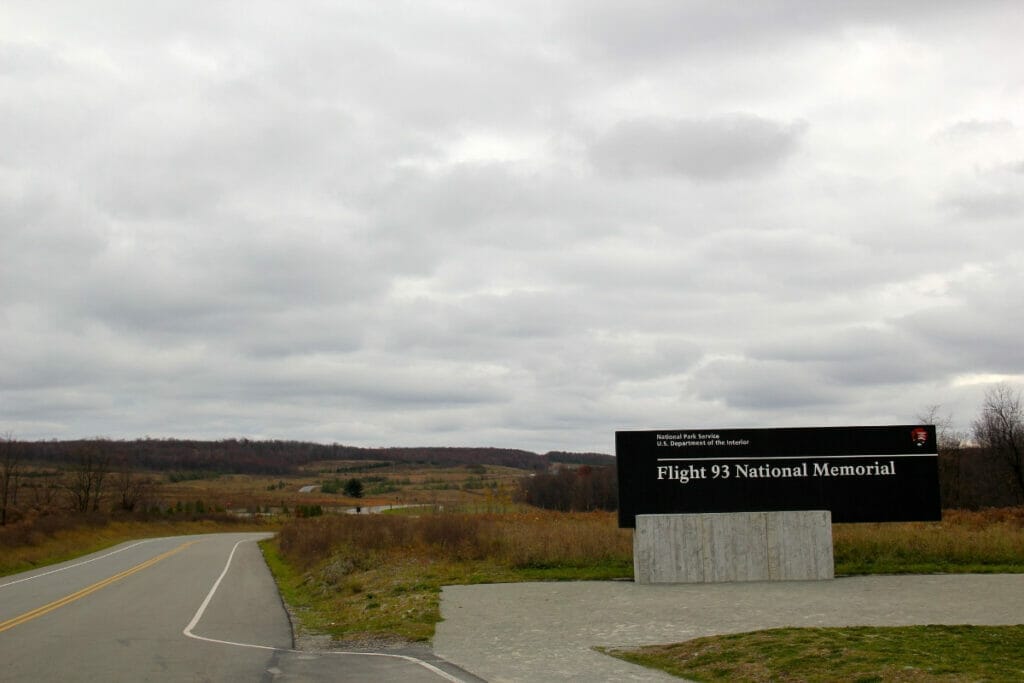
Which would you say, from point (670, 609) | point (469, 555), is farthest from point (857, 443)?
point (469, 555)

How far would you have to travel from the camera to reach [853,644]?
12359 millimetres

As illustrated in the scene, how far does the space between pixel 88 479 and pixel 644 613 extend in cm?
7582

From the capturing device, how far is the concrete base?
22.8 metres

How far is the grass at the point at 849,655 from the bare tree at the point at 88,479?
256 feet

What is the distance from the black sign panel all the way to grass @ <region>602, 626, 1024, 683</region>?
9202mm

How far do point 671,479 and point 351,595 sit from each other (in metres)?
8.48

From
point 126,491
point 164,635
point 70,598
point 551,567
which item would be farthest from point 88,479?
point 164,635

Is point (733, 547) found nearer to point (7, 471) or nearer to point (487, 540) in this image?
point (487, 540)

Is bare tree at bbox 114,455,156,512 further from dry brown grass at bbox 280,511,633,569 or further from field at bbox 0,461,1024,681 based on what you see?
dry brown grass at bbox 280,511,633,569

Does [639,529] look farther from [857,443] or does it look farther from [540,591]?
[857,443]

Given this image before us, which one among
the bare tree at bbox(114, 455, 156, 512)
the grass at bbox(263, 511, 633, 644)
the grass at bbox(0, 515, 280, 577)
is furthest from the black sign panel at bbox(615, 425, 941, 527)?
the bare tree at bbox(114, 455, 156, 512)

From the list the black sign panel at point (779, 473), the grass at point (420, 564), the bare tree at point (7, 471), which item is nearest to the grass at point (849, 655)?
the grass at point (420, 564)

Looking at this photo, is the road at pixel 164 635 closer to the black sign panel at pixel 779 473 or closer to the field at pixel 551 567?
the field at pixel 551 567

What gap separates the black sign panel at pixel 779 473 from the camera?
76.4 feet
